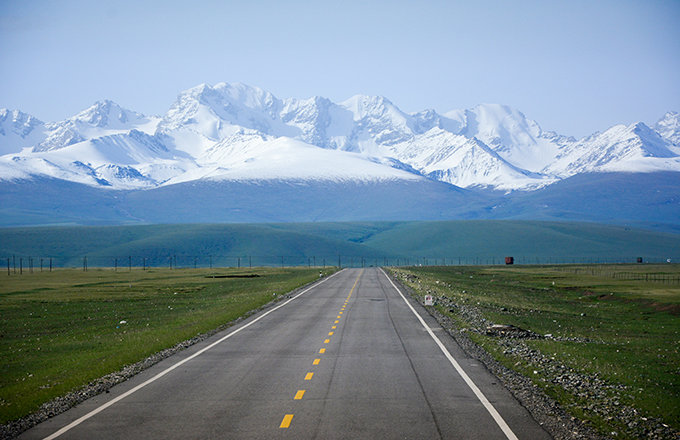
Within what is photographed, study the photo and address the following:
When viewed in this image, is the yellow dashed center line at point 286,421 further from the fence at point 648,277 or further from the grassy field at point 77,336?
the fence at point 648,277

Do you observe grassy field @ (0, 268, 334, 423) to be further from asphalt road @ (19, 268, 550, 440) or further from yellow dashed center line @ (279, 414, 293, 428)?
yellow dashed center line @ (279, 414, 293, 428)

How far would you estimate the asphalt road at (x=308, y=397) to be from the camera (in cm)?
1165

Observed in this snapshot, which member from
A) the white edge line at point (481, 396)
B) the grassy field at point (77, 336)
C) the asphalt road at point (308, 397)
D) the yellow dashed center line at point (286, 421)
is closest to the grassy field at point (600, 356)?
the asphalt road at point (308, 397)

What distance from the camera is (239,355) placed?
20047 mm

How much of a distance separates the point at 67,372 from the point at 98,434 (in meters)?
7.34

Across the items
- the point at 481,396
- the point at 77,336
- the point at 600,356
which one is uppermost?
the point at 481,396

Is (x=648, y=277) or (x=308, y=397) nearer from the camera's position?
(x=308, y=397)

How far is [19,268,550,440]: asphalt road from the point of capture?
11648 millimetres

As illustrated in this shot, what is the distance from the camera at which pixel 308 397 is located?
14094 mm

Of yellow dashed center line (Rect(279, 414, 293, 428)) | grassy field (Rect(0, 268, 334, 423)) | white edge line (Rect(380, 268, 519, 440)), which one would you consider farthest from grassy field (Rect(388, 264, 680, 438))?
grassy field (Rect(0, 268, 334, 423))

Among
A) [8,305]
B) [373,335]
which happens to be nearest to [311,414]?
[373,335]

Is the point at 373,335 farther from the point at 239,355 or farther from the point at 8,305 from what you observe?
the point at 8,305

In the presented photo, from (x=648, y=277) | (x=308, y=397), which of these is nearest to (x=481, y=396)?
(x=308, y=397)

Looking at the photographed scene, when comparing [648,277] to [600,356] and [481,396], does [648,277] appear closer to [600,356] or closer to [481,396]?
[600,356]
